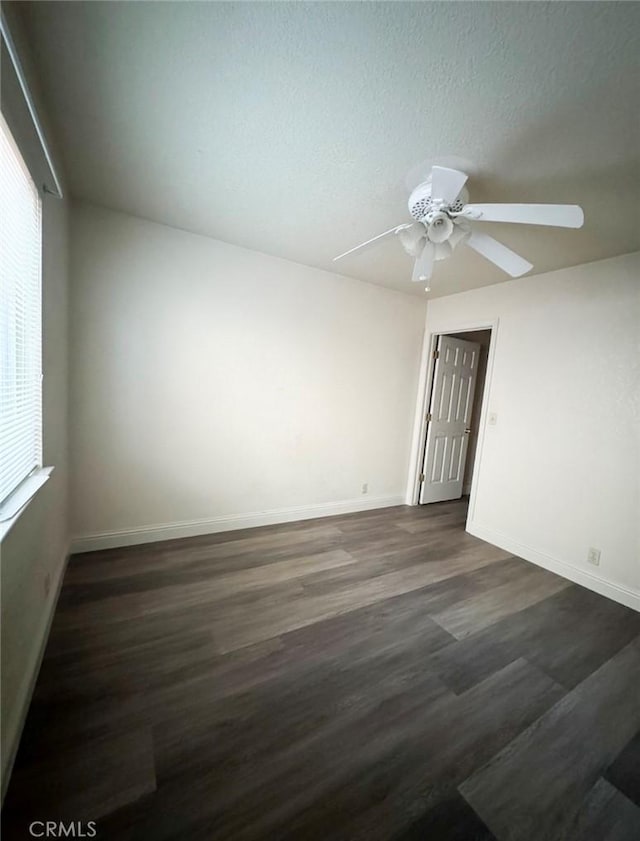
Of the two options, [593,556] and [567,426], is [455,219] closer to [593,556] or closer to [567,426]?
[567,426]

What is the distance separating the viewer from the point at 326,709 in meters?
1.37

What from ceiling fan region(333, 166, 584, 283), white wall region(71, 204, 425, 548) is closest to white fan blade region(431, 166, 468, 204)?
ceiling fan region(333, 166, 584, 283)

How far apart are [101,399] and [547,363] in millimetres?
3651

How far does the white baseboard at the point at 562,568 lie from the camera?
2.27 m

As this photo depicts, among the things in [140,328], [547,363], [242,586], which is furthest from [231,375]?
[547,363]

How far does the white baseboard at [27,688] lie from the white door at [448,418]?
3.58 m

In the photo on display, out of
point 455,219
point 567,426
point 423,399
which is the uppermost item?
point 455,219

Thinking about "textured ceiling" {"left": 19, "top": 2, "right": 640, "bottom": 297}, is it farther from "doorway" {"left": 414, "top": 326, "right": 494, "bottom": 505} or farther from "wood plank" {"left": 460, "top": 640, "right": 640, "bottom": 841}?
"wood plank" {"left": 460, "top": 640, "right": 640, "bottom": 841}

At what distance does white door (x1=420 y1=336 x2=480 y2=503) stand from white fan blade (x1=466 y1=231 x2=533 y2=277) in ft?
7.26

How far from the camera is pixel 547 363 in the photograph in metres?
2.74

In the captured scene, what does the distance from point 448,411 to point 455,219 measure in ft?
9.36

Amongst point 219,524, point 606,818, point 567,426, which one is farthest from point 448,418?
point 606,818

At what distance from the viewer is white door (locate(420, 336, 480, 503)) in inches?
154

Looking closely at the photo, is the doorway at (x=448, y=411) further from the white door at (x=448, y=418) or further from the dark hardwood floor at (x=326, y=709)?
the dark hardwood floor at (x=326, y=709)
